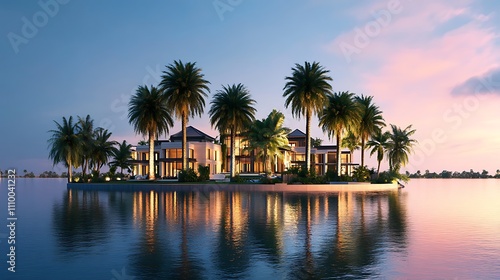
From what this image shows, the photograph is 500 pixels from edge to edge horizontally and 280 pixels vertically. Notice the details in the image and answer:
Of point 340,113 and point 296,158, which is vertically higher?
point 340,113

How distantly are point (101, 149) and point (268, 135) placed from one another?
3517 centimetres

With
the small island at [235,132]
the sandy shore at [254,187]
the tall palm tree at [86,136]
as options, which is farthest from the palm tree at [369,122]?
the tall palm tree at [86,136]

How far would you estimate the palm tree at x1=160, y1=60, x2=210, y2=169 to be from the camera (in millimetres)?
63500

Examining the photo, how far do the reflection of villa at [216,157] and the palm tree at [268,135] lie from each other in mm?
6555

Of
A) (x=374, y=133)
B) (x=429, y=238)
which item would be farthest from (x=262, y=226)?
(x=374, y=133)

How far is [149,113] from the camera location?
6762cm

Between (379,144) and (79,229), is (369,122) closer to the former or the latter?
(379,144)

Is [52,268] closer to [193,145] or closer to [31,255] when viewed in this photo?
[31,255]

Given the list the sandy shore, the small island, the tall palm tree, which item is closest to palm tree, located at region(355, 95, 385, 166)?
the small island

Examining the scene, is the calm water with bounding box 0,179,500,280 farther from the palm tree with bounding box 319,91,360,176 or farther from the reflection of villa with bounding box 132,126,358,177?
the reflection of villa with bounding box 132,126,358,177

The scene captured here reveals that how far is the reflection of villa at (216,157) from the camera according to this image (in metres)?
81.8

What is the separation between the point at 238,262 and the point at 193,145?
2808 inches

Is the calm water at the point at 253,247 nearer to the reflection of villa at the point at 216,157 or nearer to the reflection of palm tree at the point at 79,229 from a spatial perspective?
the reflection of palm tree at the point at 79,229

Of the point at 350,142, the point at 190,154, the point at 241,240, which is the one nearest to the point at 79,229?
the point at 241,240
